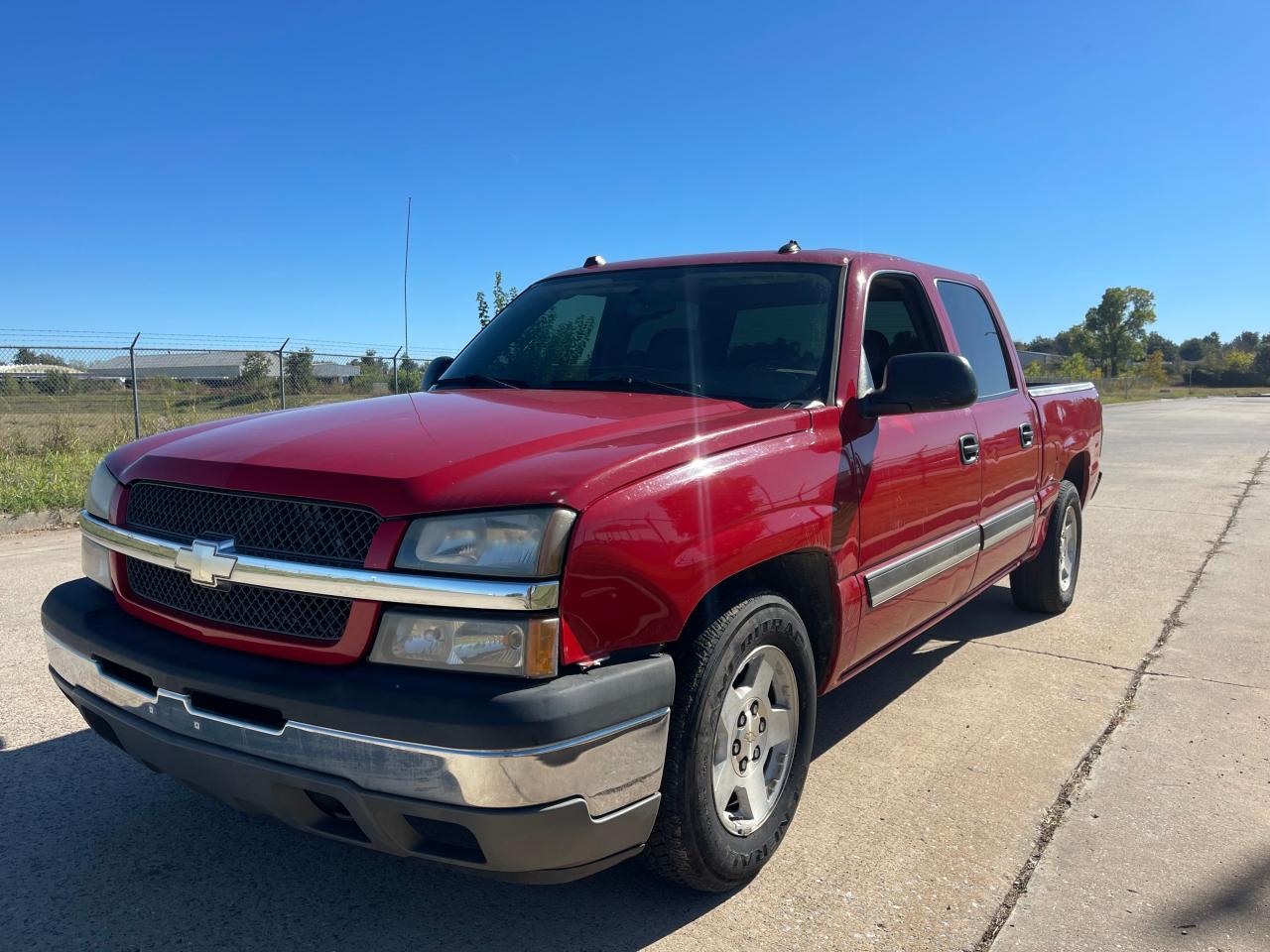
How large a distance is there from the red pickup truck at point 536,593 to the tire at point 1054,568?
2.38 meters

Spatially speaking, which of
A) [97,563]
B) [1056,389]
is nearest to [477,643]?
[97,563]

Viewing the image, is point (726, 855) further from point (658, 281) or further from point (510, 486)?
point (658, 281)

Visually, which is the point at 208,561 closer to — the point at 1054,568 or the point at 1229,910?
the point at 1229,910

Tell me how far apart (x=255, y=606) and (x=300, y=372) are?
13.0 meters

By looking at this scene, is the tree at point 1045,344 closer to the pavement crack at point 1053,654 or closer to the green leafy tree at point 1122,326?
the green leafy tree at point 1122,326

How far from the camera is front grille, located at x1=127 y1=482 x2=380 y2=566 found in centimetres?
220

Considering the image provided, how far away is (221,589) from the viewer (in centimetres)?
235

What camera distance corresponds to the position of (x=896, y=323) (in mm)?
4098

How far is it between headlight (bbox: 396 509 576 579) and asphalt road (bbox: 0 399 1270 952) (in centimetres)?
107

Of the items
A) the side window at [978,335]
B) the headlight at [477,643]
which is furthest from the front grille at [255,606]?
the side window at [978,335]

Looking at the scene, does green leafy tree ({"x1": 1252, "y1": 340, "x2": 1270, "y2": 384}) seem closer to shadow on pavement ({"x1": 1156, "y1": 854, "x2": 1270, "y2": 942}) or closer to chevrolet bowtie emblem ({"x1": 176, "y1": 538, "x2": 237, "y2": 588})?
shadow on pavement ({"x1": 1156, "y1": 854, "x2": 1270, "y2": 942})

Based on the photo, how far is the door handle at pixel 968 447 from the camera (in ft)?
12.8

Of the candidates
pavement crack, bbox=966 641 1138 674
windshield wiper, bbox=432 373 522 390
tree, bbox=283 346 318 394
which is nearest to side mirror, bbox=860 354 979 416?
windshield wiper, bbox=432 373 522 390

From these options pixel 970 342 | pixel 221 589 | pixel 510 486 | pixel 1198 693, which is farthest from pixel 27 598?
pixel 1198 693
